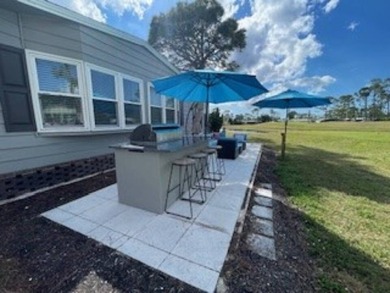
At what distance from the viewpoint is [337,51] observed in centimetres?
1246

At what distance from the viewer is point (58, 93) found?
176 inches

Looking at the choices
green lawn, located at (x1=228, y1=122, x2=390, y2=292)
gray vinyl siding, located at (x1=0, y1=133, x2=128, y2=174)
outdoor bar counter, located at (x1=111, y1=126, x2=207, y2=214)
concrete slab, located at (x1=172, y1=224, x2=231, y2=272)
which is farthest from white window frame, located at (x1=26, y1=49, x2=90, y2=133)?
green lawn, located at (x1=228, y1=122, x2=390, y2=292)

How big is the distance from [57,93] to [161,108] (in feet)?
14.0

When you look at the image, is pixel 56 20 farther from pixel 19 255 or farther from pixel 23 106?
pixel 19 255

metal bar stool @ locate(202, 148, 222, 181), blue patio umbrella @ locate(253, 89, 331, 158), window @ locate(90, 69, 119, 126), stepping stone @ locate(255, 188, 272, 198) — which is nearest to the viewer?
stepping stone @ locate(255, 188, 272, 198)

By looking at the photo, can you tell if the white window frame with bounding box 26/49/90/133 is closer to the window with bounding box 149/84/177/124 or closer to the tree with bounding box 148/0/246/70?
the window with bounding box 149/84/177/124

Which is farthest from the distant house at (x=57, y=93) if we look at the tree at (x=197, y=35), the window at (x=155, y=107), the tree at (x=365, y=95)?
the tree at (x=365, y=95)

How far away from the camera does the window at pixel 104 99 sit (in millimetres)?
5270

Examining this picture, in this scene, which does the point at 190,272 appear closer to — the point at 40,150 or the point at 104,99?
the point at 40,150

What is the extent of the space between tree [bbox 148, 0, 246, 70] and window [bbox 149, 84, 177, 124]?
7671 mm

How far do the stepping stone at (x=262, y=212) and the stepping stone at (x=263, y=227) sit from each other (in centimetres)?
15

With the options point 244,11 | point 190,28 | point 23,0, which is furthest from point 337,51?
point 23,0

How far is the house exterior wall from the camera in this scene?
375cm

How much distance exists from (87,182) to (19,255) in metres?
2.47
